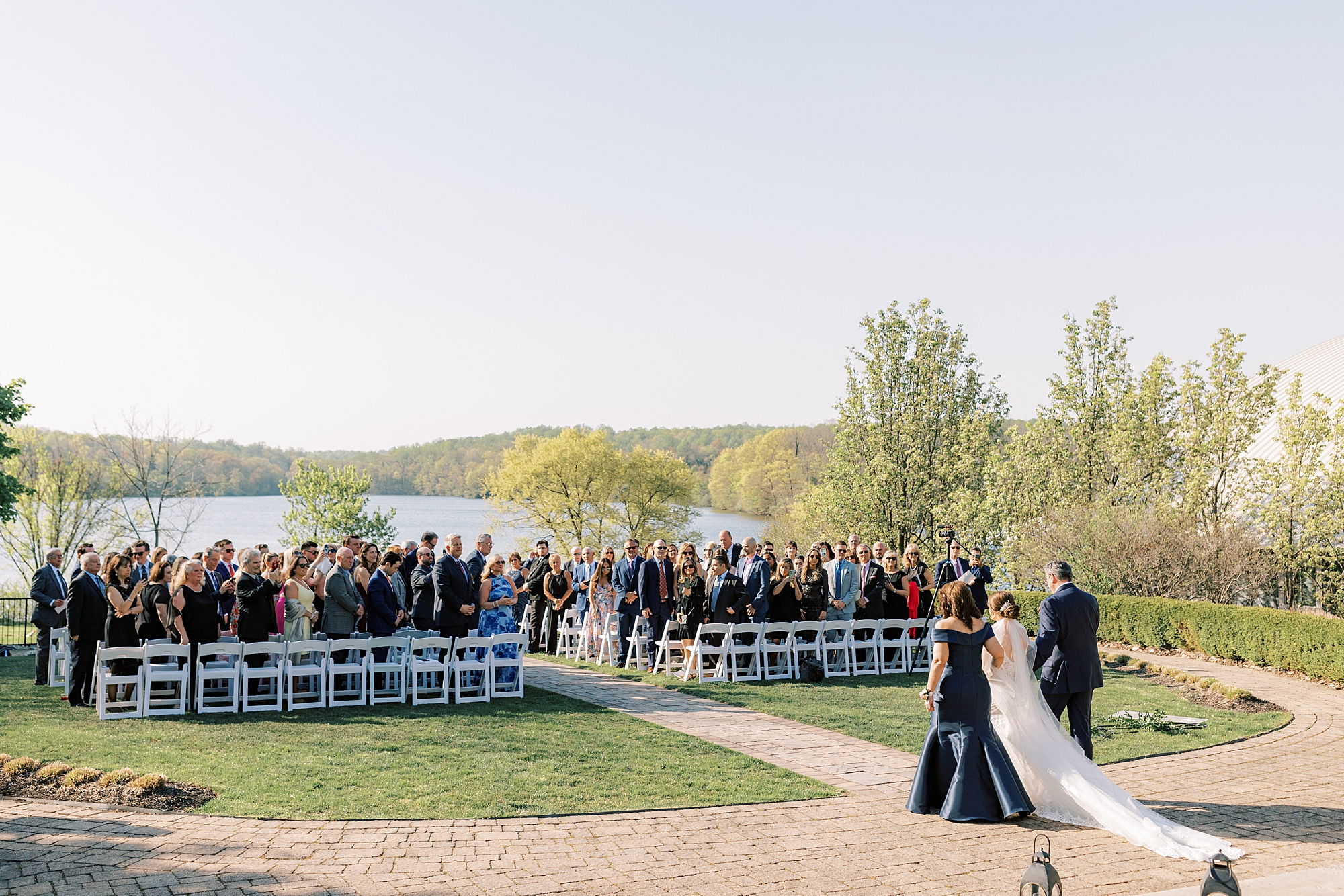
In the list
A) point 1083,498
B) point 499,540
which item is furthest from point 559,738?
point 499,540

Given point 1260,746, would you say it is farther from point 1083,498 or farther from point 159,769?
point 1083,498

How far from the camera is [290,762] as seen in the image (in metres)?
8.67

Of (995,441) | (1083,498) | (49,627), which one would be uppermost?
(995,441)

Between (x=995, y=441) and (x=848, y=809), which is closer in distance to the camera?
(x=848, y=809)

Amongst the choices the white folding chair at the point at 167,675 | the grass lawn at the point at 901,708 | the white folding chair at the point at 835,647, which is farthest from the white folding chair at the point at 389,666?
the white folding chair at the point at 835,647

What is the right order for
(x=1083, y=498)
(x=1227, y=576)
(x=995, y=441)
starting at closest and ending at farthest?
1. (x=1227, y=576)
2. (x=1083, y=498)
3. (x=995, y=441)

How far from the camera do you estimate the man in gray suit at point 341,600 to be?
39.3 ft

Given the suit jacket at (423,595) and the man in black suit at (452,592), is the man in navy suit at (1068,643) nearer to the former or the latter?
the man in black suit at (452,592)

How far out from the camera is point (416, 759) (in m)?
8.91

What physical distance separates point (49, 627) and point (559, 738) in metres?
8.23

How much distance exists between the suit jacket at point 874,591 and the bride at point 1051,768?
7.27m

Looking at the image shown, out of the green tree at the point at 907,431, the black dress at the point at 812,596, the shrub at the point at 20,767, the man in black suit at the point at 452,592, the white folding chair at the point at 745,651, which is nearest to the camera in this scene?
the shrub at the point at 20,767

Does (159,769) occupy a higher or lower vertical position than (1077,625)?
lower

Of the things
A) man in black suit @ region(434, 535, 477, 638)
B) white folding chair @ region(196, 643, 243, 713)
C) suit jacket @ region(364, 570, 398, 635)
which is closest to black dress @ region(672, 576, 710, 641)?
man in black suit @ region(434, 535, 477, 638)
